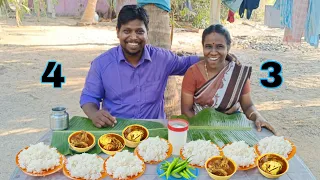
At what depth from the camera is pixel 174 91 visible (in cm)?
399

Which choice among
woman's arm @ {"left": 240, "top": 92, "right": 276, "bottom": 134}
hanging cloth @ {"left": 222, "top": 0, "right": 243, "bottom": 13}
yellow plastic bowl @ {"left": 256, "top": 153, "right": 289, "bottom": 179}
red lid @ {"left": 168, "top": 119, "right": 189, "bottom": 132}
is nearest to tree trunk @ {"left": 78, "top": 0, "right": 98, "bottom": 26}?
hanging cloth @ {"left": 222, "top": 0, "right": 243, "bottom": 13}

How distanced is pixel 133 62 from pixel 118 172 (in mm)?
1328

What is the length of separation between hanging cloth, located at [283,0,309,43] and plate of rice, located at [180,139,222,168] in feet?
11.0

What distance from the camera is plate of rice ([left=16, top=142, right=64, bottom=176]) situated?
5.70 feet

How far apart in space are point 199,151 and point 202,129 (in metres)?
0.39

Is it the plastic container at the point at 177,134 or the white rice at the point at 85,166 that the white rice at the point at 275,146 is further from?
the white rice at the point at 85,166

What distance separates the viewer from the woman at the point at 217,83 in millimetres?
2684

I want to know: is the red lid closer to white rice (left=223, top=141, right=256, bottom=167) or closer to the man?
white rice (left=223, top=141, right=256, bottom=167)

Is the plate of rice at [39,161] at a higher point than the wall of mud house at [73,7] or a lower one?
lower

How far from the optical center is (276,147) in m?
2.00

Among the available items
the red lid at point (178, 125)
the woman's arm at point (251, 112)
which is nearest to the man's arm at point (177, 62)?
the woman's arm at point (251, 112)

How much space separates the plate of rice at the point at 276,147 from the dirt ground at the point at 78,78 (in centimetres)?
210

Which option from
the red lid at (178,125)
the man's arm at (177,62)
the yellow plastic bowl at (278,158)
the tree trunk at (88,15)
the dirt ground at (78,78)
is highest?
the tree trunk at (88,15)

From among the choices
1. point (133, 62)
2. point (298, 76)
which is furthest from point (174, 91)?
point (298, 76)
